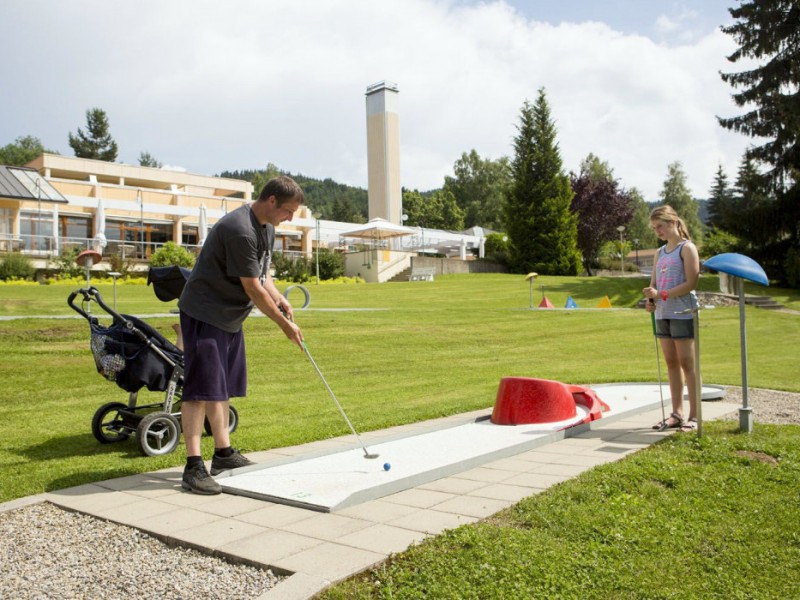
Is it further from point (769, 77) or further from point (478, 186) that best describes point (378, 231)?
point (478, 186)

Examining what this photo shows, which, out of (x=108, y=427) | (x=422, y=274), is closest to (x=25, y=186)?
(x=422, y=274)

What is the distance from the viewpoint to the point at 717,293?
24516mm

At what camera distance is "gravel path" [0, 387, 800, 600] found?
8.48ft

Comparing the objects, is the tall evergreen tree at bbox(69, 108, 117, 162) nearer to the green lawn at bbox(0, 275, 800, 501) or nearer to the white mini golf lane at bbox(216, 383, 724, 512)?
the green lawn at bbox(0, 275, 800, 501)

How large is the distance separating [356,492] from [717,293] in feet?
78.3

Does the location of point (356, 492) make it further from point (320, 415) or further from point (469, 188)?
point (469, 188)

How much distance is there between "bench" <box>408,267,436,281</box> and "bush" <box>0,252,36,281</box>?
1654cm

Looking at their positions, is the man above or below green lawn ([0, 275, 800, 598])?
above

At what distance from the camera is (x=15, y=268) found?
2184cm

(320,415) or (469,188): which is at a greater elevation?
(469,188)

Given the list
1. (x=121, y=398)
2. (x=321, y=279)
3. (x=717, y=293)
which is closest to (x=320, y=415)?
(x=121, y=398)

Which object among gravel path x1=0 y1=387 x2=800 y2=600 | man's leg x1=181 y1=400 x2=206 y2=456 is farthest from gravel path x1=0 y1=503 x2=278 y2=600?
man's leg x1=181 y1=400 x2=206 y2=456

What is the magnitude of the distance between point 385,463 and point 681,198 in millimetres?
72761

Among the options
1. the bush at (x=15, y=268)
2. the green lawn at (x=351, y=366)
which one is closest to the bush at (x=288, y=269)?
the green lawn at (x=351, y=366)
